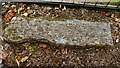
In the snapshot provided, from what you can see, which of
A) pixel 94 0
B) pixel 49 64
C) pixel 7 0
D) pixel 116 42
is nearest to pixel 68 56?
pixel 49 64

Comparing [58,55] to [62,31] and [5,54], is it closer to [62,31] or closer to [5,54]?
[62,31]

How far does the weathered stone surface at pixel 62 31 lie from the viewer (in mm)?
2812

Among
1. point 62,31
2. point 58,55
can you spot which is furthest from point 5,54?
point 62,31

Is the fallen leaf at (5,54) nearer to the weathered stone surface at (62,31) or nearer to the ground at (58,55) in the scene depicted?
the ground at (58,55)

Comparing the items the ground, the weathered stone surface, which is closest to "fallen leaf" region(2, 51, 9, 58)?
the ground

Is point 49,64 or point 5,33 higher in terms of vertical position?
point 5,33

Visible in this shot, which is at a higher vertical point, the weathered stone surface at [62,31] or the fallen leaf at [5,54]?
the weathered stone surface at [62,31]

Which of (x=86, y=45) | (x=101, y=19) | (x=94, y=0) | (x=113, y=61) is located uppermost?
(x=94, y=0)

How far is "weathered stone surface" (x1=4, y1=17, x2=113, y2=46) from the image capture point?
2.81m

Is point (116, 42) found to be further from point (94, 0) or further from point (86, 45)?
point (94, 0)

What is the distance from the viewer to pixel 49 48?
9.23ft

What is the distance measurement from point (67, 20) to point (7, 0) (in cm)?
78

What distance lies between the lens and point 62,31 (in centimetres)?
287

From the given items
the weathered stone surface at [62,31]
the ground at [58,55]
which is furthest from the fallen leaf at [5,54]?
the weathered stone surface at [62,31]
